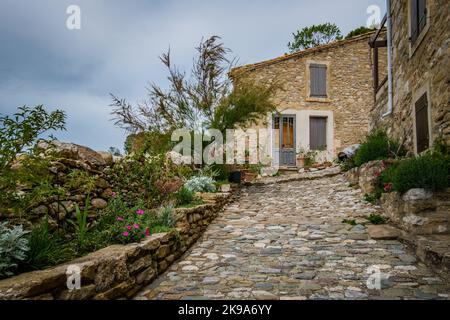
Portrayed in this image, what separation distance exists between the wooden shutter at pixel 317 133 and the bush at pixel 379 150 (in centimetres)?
541

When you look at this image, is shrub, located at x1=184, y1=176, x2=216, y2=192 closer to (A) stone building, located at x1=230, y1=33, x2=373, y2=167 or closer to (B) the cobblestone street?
(B) the cobblestone street

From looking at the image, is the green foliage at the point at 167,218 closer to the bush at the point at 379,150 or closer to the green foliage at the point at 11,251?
the green foliage at the point at 11,251

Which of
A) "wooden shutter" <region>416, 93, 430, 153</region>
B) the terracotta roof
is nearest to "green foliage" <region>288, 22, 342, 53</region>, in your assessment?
the terracotta roof

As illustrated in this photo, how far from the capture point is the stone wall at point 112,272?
2.06 metres

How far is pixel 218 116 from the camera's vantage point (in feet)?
29.0

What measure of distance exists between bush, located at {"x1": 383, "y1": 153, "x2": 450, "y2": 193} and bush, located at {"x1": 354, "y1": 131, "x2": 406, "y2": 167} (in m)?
2.28

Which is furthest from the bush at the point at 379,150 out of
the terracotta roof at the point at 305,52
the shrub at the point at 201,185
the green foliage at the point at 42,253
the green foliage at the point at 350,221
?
the green foliage at the point at 42,253

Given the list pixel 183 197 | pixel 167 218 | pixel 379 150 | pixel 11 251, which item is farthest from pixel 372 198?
pixel 11 251

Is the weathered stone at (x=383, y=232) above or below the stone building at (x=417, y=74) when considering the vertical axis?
below

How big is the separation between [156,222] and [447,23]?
5.28 meters

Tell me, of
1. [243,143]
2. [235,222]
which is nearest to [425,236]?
[235,222]

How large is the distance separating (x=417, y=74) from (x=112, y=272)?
6.37 m

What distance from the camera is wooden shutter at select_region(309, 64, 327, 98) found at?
13289mm

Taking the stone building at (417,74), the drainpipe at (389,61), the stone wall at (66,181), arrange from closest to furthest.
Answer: the stone wall at (66,181)
the stone building at (417,74)
the drainpipe at (389,61)
